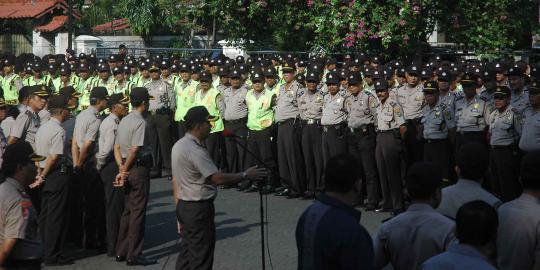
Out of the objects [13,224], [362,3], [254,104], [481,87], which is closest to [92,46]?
[362,3]

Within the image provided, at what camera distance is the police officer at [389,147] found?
14.3m

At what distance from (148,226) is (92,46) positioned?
19154 millimetres

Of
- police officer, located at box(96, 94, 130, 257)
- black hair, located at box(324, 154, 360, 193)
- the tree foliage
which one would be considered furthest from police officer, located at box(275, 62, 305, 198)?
black hair, located at box(324, 154, 360, 193)

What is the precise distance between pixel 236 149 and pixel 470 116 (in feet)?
16.8

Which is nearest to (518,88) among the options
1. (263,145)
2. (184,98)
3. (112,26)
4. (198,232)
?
(263,145)

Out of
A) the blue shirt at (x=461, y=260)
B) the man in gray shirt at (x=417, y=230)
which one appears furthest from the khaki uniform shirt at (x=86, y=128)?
the blue shirt at (x=461, y=260)

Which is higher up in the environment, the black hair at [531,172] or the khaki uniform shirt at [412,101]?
the khaki uniform shirt at [412,101]

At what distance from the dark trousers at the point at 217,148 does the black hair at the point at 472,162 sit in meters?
10.8

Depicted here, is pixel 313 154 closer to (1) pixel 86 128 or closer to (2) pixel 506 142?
(2) pixel 506 142

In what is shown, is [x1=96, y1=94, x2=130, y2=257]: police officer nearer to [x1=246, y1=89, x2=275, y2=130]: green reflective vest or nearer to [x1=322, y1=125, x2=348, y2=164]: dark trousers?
[x1=322, y1=125, x2=348, y2=164]: dark trousers

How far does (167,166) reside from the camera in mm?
18953

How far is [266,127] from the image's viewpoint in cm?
1673

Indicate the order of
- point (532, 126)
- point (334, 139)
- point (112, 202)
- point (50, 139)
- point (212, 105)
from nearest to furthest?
point (50, 139)
point (112, 202)
point (532, 126)
point (334, 139)
point (212, 105)

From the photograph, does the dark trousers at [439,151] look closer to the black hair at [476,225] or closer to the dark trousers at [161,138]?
the dark trousers at [161,138]
